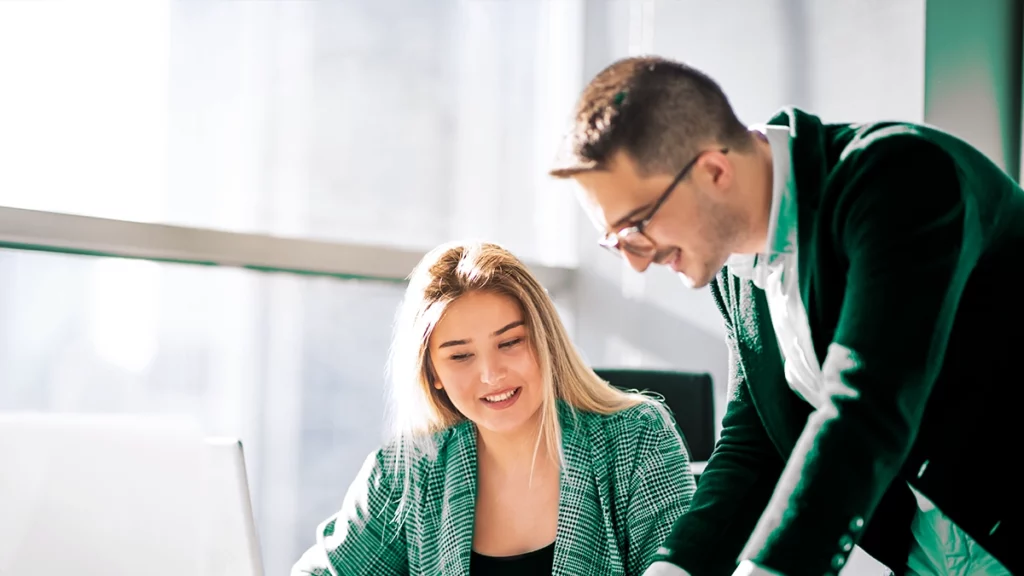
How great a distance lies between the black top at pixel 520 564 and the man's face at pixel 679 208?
91cm

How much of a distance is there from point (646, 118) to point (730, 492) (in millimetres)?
509

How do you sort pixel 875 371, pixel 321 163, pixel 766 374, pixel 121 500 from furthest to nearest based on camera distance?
pixel 321 163, pixel 766 374, pixel 121 500, pixel 875 371

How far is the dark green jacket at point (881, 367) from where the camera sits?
2.76 ft

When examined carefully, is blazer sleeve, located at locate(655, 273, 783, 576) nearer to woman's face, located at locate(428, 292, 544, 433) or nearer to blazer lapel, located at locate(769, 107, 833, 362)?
blazer lapel, located at locate(769, 107, 833, 362)

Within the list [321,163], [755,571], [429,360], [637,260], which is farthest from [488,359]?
A: [321,163]

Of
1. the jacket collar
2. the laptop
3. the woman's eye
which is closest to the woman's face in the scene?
the woman's eye

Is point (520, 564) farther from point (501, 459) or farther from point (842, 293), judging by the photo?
point (842, 293)

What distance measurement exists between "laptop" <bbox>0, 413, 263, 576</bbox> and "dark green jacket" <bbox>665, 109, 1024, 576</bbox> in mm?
503

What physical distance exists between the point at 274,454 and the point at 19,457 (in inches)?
76.0

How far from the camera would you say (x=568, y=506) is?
178 centimetres

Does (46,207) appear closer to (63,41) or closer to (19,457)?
(63,41)

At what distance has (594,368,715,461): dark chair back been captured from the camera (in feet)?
7.51

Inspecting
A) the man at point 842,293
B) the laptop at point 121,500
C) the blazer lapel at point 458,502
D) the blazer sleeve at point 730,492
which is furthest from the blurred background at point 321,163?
the man at point 842,293

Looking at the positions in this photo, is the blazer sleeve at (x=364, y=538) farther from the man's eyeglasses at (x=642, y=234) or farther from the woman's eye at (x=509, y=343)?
the man's eyeglasses at (x=642, y=234)
